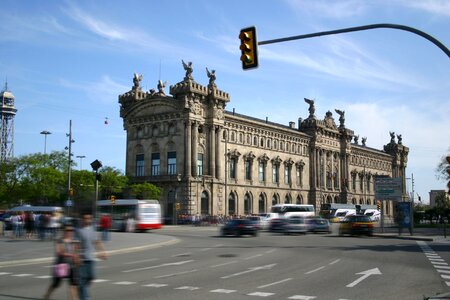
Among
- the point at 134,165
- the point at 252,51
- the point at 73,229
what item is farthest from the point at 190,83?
the point at 73,229

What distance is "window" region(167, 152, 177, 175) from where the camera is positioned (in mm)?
78438

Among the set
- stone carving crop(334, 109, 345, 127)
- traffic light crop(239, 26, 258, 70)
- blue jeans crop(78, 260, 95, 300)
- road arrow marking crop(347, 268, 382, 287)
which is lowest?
road arrow marking crop(347, 268, 382, 287)

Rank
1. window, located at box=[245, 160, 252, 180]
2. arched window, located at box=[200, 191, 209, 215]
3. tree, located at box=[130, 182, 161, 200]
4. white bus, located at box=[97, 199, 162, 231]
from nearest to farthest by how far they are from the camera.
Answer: white bus, located at box=[97, 199, 162, 231]
tree, located at box=[130, 182, 161, 200]
arched window, located at box=[200, 191, 209, 215]
window, located at box=[245, 160, 252, 180]

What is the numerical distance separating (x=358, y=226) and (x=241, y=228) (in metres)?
8.94

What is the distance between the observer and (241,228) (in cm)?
3931

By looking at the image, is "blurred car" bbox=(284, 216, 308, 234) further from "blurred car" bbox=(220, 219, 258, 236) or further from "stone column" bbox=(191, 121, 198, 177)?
"stone column" bbox=(191, 121, 198, 177)

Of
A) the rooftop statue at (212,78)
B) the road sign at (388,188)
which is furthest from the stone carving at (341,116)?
the road sign at (388,188)

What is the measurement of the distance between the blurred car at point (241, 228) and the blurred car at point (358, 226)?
7200mm

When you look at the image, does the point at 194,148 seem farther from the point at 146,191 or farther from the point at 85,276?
the point at 85,276

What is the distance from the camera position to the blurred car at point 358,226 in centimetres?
4009

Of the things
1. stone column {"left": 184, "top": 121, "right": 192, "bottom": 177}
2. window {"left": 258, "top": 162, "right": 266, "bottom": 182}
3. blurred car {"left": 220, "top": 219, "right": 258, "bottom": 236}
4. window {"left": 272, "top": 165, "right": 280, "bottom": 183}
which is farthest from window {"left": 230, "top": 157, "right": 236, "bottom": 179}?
blurred car {"left": 220, "top": 219, "right": 258, "bottom": 236}

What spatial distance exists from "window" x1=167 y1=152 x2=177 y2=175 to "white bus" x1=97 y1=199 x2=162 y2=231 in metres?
28.5

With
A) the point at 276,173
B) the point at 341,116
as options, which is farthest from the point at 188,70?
the point at 341,116

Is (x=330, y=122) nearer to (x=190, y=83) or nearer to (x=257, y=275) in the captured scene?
(x=190, y=83)
